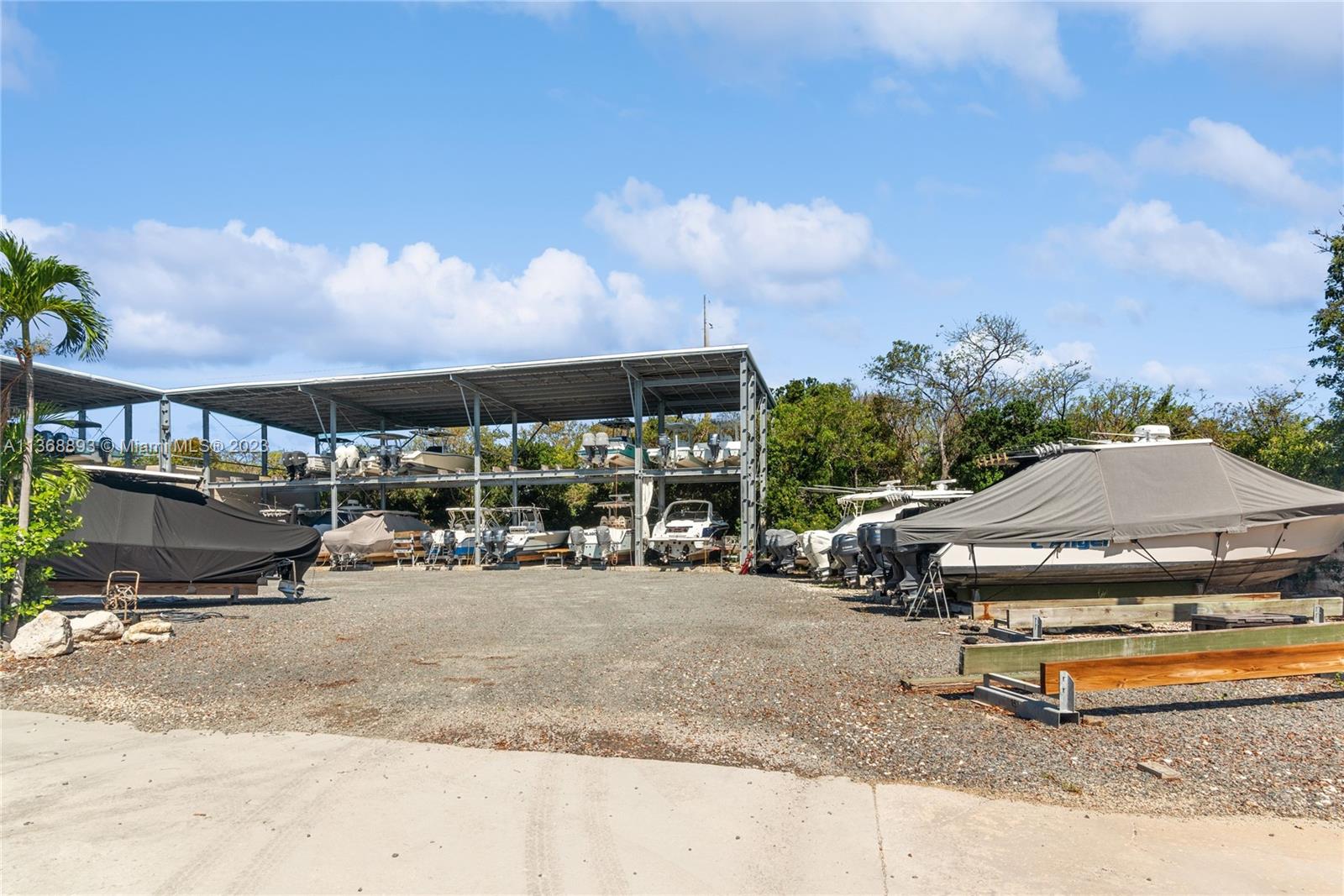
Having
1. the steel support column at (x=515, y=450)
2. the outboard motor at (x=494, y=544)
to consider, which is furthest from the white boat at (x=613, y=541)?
the steel support column at (x=515, y=450)

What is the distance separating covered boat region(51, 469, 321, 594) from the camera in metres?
13.7

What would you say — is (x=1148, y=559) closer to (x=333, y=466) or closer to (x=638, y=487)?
(x=638, y=487)

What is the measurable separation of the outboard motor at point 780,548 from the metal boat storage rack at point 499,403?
1.59 meters

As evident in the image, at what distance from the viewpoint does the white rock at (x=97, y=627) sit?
418 inches

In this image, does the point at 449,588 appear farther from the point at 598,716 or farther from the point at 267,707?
the point at 598,716

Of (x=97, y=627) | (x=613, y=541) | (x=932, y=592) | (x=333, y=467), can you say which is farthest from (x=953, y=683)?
(x=333, y=467)

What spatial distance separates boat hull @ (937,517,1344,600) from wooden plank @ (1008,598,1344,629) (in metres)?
1.75

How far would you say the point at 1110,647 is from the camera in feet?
23.5

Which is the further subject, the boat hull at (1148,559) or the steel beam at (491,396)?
the steel beam at (491,396)

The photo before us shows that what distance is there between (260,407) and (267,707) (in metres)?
34.0

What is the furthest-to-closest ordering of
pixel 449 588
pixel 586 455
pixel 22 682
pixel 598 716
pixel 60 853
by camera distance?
pixel 586 455
pixel 449 588
pixel 22 682
pixel 598 716
pixel 60 853

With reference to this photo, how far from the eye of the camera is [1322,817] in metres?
4.80

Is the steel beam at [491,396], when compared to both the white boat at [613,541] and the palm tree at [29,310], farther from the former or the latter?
the palm tree at [29,310]

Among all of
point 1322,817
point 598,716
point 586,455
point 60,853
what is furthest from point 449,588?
point 1322,817
